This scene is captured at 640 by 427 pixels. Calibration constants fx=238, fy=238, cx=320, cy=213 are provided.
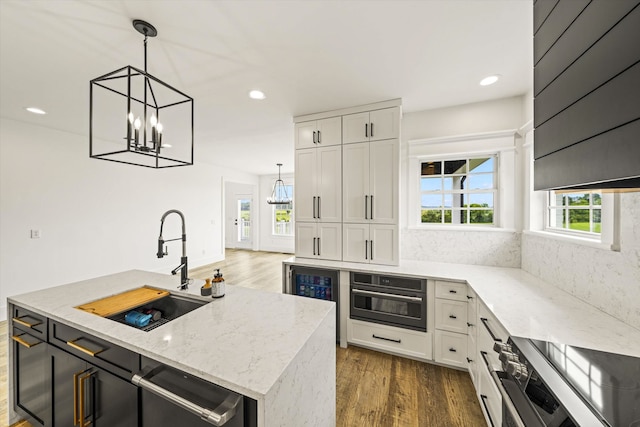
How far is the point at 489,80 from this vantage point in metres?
2.32

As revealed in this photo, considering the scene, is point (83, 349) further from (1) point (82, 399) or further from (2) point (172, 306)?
(2) point (172, 306)

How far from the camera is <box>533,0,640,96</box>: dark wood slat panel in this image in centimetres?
69

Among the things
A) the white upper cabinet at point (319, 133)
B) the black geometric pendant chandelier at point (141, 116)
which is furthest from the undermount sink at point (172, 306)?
the white upper cabinet at point (319, 133)

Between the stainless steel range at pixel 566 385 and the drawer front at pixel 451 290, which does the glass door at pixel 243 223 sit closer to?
the drawer front at pixel 451 290

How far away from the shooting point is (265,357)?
0.95 m

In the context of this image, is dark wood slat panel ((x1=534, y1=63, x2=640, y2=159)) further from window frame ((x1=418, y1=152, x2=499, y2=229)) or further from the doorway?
the doorway

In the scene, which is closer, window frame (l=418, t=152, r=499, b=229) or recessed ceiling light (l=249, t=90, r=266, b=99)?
recessed ceiling light (l=249, t=90, r=266, b=99)

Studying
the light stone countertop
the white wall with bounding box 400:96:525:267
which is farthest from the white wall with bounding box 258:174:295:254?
the light stone countertop

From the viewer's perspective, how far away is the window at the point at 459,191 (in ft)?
9.25

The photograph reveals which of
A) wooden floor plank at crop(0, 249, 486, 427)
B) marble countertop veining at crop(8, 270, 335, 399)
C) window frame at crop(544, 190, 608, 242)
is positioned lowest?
wooden floor plank at crop(0, 249, 486, 427)

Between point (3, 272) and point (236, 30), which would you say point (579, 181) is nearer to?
point (236, 30)

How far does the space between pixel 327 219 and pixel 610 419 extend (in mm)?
2517

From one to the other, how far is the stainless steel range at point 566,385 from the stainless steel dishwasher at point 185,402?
38.5 inches

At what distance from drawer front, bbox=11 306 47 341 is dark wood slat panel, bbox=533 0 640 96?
282 cm
